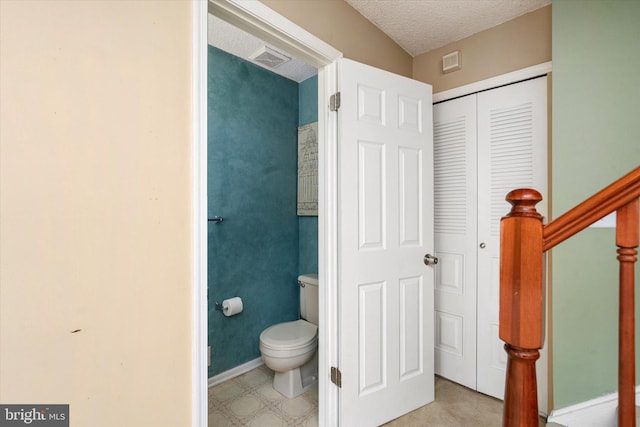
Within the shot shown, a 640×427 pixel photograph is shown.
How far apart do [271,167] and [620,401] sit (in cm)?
248

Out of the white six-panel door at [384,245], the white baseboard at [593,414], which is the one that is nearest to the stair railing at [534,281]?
the white baseboard at [593,414]

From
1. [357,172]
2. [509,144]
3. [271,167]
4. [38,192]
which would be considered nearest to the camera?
[38,192]

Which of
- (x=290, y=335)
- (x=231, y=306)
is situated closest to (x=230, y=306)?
(x=231, y=306)

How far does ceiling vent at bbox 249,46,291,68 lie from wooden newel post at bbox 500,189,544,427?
7.27 ft

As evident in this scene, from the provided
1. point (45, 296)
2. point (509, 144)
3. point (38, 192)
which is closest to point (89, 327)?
point (45, 296)

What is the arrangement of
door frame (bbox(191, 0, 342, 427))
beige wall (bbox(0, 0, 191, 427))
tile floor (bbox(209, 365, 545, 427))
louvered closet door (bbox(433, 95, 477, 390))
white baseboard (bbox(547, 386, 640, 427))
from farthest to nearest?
louvered closet door (bbox(433, 95, 477, 390))
tile floor (bbox(209, 365, 545, 427))
white baseboard (bbox(547, 386, 640, 427))
door frame (bbox(191, 0, 342, 427))
beige wall (bbox(0, 0, 191, 427))

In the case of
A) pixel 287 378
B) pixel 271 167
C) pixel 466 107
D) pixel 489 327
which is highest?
pixel 466 107

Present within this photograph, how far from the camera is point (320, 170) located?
1.80 m

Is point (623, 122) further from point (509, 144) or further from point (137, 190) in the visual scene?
point (137, 190)

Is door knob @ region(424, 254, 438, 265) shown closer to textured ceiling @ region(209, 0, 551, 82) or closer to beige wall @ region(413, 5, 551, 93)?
beige wall @ region(413, 5, 551, 93)

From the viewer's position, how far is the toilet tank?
2.53 meters

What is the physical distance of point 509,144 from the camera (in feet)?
6.73

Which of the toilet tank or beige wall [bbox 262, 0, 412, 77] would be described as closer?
beige wall [bbox 262, 0, 412, 77]

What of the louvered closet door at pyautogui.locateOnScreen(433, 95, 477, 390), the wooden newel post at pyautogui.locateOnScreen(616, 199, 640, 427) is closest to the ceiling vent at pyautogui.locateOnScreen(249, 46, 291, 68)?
the louvered closet door at pyautogui.locateOnScreen(433, 95, 477, 390)
